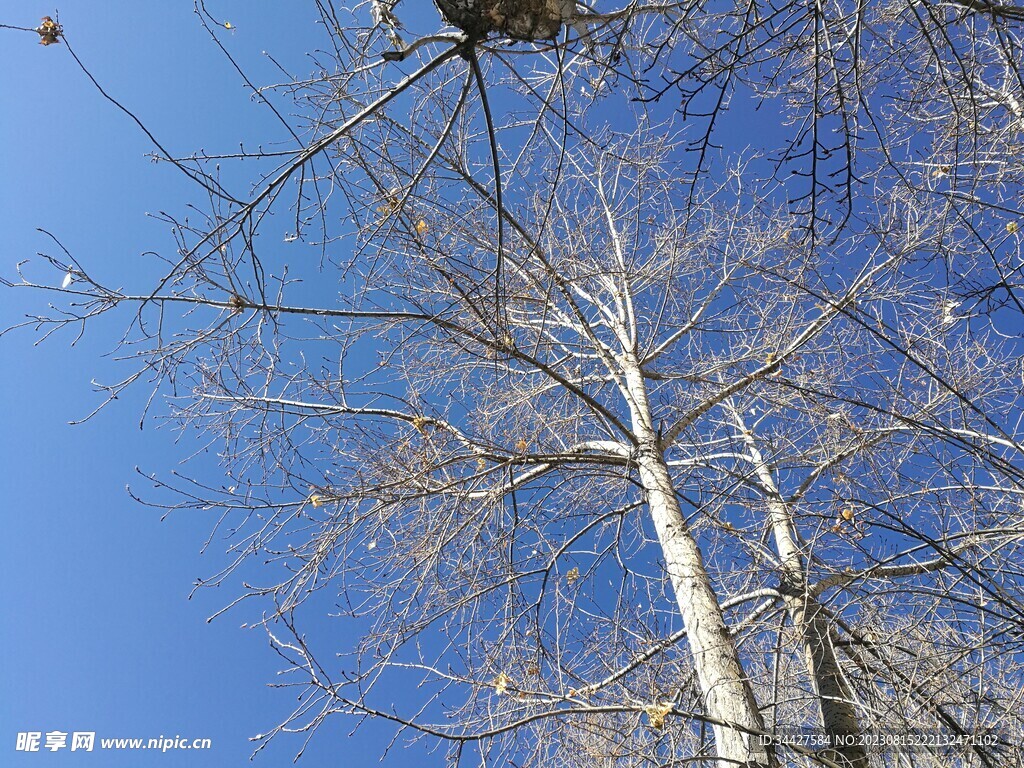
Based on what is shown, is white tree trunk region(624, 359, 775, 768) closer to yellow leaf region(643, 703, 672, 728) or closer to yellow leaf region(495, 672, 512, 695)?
yellow leaf region(643, 703, 672, 728)

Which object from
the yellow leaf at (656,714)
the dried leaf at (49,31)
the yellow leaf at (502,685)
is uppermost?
the dried leaf at (49,31)

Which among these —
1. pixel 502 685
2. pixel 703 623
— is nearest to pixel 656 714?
pixel 502 685

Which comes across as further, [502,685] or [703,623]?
[703,623]

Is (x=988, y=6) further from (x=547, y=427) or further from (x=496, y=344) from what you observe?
(x=547, y=427)

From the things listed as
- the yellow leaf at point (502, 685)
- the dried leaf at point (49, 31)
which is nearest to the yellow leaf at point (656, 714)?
the yellow leaf at point (502, 685)

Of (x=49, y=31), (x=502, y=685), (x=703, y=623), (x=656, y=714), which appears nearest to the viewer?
(x=49, y=31)

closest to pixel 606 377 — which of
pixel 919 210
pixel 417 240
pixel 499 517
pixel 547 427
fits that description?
pixel 547 427

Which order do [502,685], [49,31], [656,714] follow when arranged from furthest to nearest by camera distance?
[502,685] → [656,714] → [49,31]

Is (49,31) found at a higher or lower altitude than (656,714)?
higher

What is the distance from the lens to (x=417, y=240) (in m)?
3.39

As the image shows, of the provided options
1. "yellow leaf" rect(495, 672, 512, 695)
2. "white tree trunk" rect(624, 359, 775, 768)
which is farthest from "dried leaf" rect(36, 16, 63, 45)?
"white tree trunk" rect(624, 359, 775, 768)

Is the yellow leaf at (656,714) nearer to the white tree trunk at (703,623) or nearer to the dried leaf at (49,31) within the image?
the white tree trunk at (703,623)

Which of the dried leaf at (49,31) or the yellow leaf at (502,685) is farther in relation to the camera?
the yellow leaf at (502,685)

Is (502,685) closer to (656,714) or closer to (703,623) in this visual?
(656,714)
